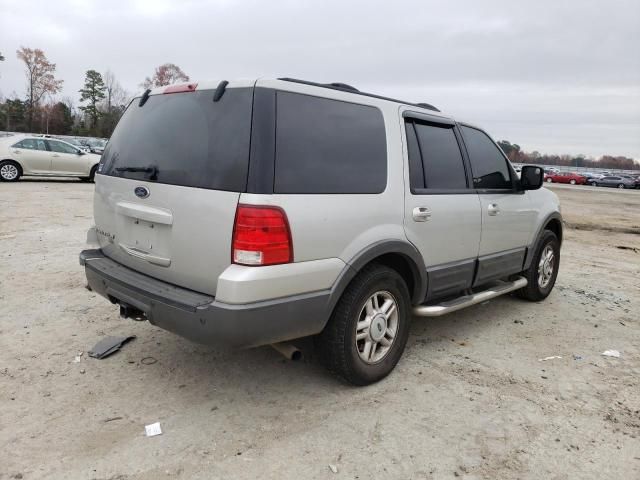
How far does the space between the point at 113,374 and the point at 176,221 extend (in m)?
1.33

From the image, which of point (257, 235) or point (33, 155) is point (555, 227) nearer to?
point (257, 235)

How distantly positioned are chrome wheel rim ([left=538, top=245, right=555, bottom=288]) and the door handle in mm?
2430

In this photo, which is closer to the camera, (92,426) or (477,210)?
(92,426)

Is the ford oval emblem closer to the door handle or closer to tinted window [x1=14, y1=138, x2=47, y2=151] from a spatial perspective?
the door handle

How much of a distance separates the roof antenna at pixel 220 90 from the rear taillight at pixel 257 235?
28.2 inches

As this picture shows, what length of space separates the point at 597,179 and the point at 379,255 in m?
54.3

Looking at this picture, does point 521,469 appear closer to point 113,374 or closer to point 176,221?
point 176,221

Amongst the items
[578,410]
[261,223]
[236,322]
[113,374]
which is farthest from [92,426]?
[578,410]

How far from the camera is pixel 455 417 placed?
3061 mm

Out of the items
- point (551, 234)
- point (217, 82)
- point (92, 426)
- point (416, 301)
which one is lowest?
point (92, 426)

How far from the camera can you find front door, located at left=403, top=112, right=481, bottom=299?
11.8 feet

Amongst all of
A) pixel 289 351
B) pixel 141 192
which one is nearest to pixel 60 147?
pixel 141 192

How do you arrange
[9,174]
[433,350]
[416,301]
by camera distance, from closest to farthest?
[416,301], [433,350], [9,174]

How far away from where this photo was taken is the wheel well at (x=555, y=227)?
18.3ft
